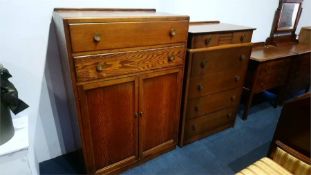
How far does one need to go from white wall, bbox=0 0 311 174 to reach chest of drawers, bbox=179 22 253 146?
0.44 meters

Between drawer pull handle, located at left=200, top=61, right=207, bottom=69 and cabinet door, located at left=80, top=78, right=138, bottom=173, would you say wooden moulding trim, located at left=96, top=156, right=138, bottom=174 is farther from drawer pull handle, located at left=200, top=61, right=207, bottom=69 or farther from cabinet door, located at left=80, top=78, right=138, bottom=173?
drawer pull handle, located at left=200, top=61, right=207, bottom=69

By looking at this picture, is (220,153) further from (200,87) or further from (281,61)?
(281,61)

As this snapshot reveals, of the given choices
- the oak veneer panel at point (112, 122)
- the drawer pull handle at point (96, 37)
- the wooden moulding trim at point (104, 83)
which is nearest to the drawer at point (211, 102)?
the oak veneer panel at point (112, 122)

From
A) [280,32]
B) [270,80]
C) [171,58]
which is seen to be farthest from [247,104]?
[171,58]

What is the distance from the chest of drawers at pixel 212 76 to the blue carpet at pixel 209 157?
118 millimetres

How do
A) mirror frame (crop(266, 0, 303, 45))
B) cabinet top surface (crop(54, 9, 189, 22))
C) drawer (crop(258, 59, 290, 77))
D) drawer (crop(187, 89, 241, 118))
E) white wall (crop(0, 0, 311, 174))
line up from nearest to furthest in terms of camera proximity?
1. cabinet top surface (crop(54, 9, 189, 22))
2. white wall (crop(0, 0, 311, 174))
3. drawer (crop(187, 89, 241, 118))
4. drawer (crop(258, 59, 290, 77))
5. mirror frame (crop(266, 0, 303, 45))

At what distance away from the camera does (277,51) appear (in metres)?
2.46

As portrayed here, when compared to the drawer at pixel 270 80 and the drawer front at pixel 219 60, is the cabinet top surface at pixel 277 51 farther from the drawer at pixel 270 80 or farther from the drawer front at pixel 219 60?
the drawer front at pixel 219 60

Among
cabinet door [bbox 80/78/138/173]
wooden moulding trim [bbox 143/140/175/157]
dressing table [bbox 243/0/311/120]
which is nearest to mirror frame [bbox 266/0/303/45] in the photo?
Result: dressing table [bbox 243/0/311/120]

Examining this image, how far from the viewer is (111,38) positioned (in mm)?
1141

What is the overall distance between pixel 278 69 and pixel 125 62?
189 cm

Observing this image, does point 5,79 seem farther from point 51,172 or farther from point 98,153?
point 51,172

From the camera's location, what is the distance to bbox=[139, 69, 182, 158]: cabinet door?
56.8 inches

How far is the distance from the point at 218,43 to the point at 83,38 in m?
1.03
